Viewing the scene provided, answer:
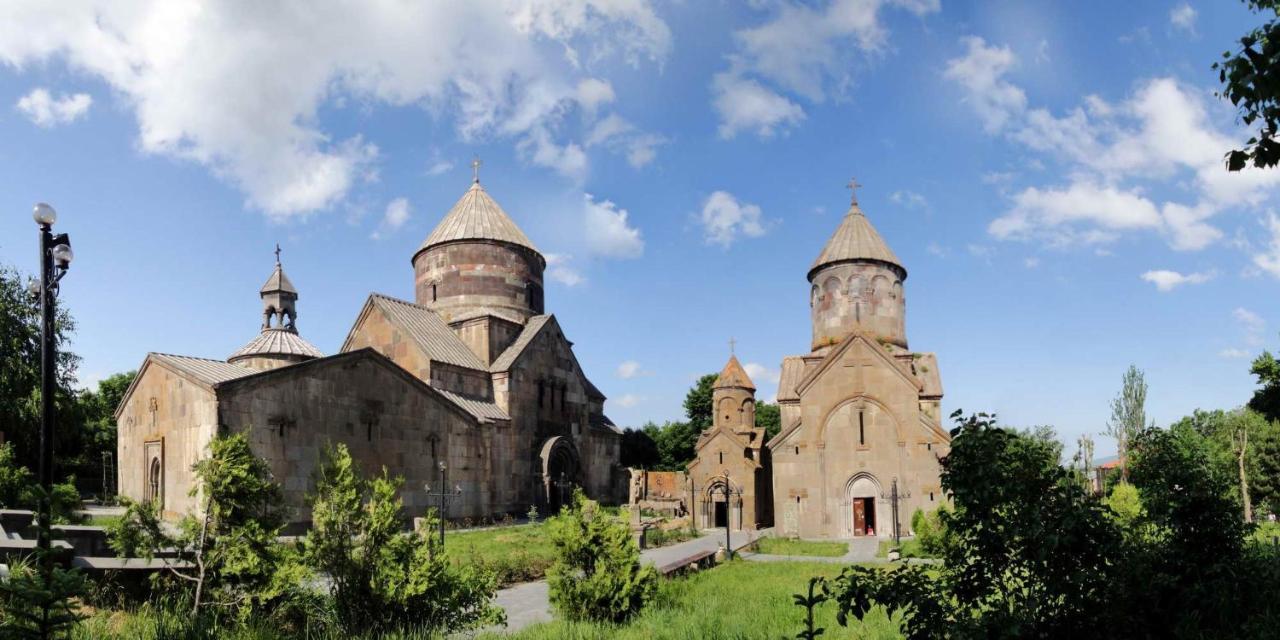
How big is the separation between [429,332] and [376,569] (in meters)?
15.9

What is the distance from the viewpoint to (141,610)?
22.5ft

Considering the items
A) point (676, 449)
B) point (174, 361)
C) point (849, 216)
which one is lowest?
point (676, 449)

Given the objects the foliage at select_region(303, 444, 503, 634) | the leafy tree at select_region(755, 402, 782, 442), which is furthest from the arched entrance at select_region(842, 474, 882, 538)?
the leafy tree at select_region(755, 402, 782, 442)

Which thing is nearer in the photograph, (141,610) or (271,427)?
(141,610)

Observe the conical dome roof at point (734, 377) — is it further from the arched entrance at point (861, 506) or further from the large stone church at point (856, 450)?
the arched entrance at point (861, 506)

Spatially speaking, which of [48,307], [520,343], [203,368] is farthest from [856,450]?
[48,307]

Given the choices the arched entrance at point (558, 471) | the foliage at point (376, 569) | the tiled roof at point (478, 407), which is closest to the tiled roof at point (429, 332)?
the tiled roof at point (478, 407)

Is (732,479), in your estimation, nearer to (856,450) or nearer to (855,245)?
(856,450)

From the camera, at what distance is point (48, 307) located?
25.0ft

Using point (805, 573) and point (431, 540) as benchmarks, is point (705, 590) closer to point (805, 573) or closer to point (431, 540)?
point (805, 573)

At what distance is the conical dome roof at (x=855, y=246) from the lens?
82.9 feet

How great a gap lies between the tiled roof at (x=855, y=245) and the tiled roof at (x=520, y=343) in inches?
352

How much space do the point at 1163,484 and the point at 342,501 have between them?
22.5 feet

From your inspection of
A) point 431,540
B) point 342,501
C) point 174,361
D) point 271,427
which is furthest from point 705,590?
point 174,361
